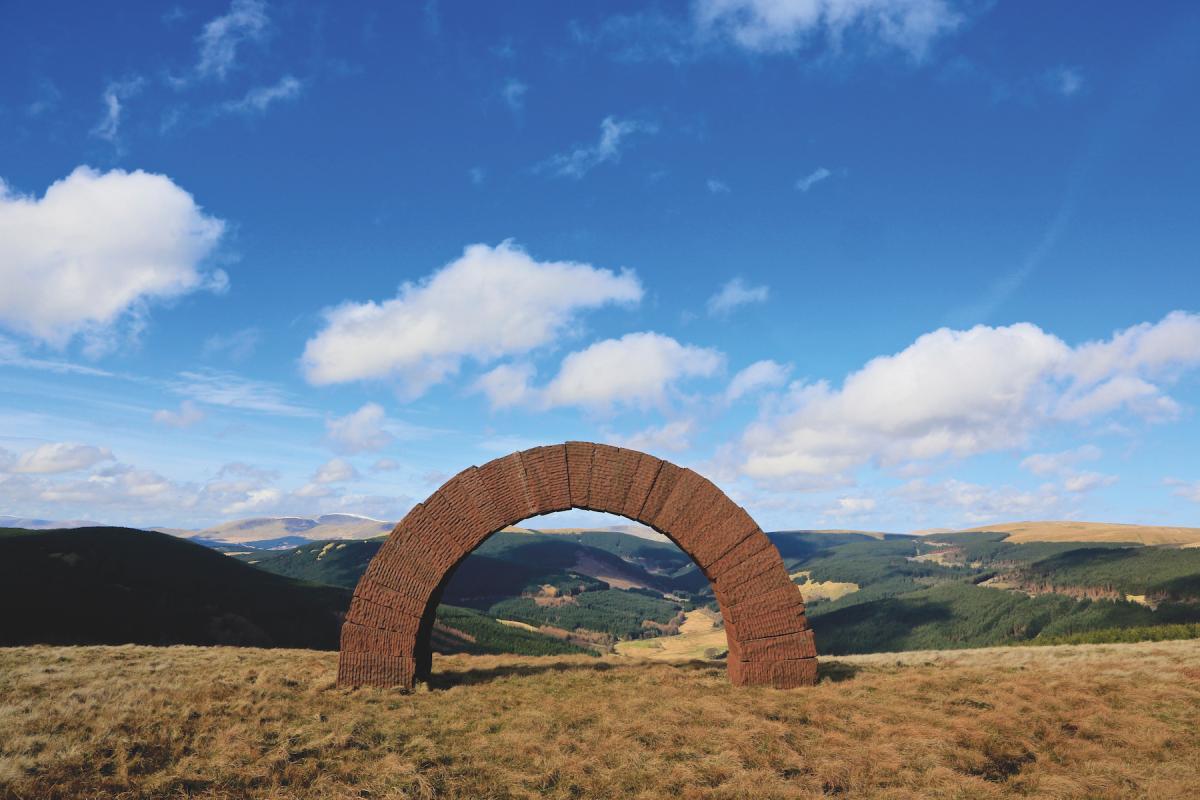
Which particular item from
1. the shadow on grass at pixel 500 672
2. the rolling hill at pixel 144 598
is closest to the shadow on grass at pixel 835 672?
the shadow on grass at pixel 500 672

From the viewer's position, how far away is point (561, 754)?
11.2m

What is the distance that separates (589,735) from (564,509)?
561 centimetres

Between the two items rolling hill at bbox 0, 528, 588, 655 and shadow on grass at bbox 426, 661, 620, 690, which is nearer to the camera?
shadow on grass at bbox 426, 661, 620, 690

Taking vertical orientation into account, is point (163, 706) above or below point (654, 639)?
above

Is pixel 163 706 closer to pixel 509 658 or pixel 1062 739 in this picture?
pixel 509 658

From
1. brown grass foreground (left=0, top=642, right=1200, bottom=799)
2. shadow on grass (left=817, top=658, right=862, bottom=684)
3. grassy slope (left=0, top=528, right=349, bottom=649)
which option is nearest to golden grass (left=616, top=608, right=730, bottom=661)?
grassy slope (left=0, top=528, right=349, bottom=649)

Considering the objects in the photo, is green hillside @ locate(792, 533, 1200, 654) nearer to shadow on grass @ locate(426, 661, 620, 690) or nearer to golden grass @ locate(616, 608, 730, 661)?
golden grass @ locate(616, 608, 730, 661)

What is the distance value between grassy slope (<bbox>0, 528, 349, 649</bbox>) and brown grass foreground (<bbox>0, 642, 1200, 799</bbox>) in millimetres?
38268

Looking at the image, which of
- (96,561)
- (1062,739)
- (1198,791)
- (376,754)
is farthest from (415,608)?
(96,561)

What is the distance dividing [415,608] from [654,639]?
14521 centimetres

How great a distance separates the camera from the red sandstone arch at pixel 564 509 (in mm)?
15617

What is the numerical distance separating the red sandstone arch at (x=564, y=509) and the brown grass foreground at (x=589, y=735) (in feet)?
2.63

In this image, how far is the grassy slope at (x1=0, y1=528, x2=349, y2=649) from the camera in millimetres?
46438

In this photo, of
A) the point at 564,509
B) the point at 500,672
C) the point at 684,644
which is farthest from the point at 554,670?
the point at 684,644
